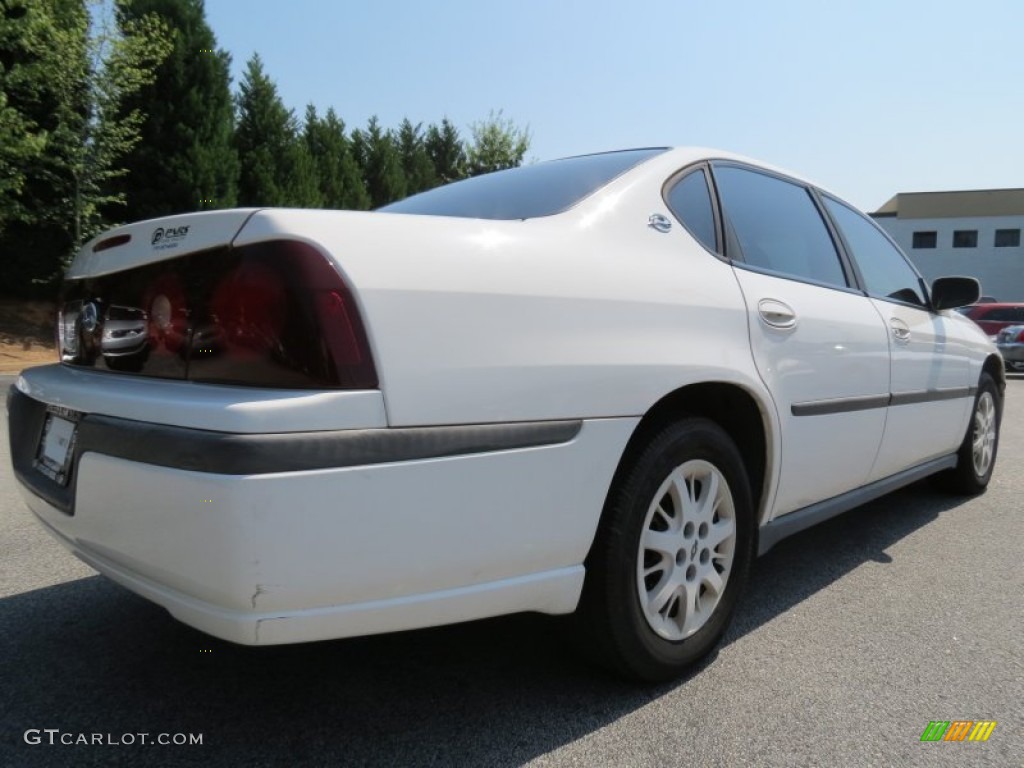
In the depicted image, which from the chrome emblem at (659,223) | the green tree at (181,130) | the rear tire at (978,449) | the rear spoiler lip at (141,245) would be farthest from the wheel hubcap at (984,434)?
the green tree at (181,130)

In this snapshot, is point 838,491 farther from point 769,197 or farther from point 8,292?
point 8,292

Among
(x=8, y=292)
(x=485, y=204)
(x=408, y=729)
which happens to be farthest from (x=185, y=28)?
(x=408, y=729)

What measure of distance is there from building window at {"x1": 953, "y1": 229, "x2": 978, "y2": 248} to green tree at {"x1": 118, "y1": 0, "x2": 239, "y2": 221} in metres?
40.0

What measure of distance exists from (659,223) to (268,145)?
56.6 feet

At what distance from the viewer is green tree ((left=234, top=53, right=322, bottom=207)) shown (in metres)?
17.1

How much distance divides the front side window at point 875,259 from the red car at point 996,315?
14.4m

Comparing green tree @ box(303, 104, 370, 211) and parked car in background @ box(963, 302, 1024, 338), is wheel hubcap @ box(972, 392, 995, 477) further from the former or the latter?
green tree @ box(303, 104, 370, 211)

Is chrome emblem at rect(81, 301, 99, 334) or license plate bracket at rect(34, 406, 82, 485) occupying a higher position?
chrome emblem at rect(81, 301, 99, 334)

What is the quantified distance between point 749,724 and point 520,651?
700mm

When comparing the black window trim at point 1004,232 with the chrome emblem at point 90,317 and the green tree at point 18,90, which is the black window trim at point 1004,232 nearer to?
the green tree at point 18,90

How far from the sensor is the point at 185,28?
51.9 ft

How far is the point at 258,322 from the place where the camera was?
1.52 meters

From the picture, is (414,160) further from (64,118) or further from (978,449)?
(978,449)

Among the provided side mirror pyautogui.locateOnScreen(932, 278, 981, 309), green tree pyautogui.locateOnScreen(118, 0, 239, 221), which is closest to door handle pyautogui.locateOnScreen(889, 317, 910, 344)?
side mirror pyautogui.locateOnScreen(932, 278, 981, 309)
